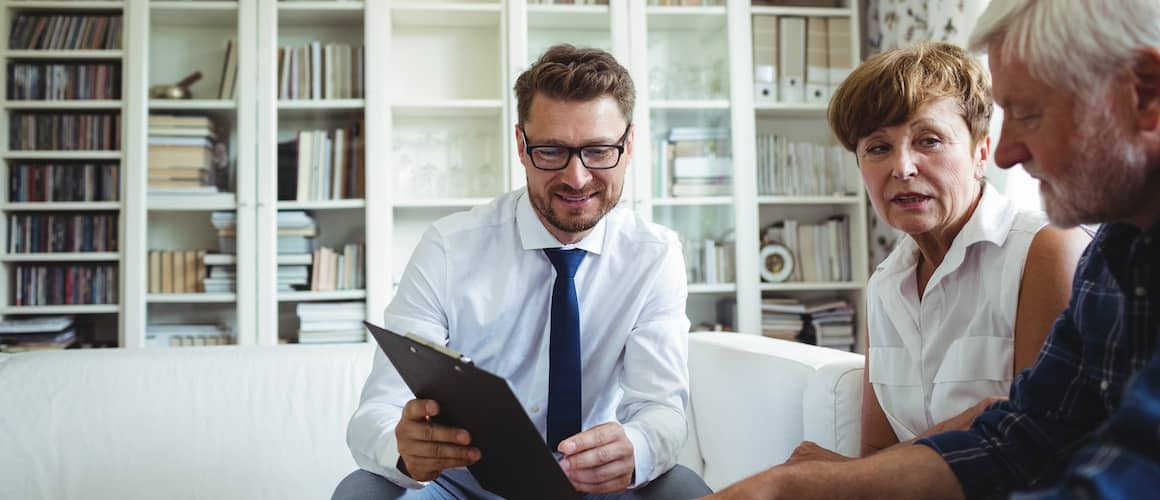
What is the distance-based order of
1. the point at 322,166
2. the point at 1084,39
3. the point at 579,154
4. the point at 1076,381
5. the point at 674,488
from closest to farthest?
Answer: the point at 1084,39 → the point at 1076,381 → the point at 674,488 → the point at 579,154 → the point at 322,166

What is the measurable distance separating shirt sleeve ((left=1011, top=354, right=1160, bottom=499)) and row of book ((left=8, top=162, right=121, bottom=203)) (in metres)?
3.27

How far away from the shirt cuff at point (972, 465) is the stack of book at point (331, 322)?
2.52 m

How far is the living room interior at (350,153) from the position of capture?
306cm

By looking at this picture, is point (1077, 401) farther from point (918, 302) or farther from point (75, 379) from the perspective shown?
point (75, 379)

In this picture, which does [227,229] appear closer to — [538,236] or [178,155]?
[178,155]

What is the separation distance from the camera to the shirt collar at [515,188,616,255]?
1.52 m

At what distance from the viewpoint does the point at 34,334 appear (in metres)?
3.04

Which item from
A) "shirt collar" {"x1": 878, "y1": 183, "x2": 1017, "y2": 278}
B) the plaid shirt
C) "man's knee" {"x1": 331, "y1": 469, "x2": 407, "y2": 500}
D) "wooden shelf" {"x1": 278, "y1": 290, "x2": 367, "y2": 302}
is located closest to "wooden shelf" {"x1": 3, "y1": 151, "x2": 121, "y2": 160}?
"wooden shelf" {"x1": 278, "y1": 290, "x2": 367, "y2": 302}

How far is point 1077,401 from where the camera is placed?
83 cm

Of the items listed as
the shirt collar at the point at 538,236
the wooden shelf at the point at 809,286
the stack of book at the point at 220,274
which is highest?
the shirt collar at the point at 538,236

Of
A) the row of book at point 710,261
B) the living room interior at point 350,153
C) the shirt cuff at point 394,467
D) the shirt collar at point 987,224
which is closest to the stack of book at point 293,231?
the living room interior at point 350,153

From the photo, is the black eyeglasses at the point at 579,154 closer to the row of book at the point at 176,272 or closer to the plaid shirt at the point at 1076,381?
the plaid shirt at the point at 1076,381

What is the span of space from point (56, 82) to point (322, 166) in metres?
1.02

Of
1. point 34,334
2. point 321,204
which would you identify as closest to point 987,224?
point 321,204
